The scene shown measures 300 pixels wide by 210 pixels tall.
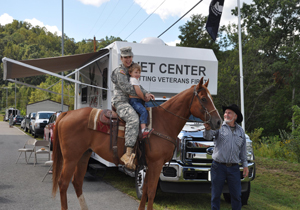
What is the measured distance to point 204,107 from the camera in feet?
16.1

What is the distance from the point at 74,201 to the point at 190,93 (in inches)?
141

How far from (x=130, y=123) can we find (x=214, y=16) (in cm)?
960

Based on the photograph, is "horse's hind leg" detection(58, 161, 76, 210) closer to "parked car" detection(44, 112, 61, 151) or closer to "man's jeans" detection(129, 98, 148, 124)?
"man's jeans" detection(129, 98, 148, 124)

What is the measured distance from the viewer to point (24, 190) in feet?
25.3

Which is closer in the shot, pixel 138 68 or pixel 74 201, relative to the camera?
pixel 138 68

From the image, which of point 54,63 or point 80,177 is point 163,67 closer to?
point 54,63

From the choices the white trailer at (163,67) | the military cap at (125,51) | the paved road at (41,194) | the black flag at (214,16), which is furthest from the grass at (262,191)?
the black flag at (214,16)

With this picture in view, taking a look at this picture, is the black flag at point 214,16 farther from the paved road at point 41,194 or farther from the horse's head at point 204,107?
the horse's head at point 204,107

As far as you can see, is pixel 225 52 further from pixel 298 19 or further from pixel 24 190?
pixel 24 190

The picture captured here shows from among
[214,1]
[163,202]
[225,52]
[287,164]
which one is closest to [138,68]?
[163,202]

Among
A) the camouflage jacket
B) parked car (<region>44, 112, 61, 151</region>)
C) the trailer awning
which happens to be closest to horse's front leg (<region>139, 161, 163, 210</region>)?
the camouflage jacket

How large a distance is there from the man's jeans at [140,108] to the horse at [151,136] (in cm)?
24

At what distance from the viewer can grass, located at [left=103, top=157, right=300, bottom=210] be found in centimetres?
683

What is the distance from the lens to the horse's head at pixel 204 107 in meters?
4.78
